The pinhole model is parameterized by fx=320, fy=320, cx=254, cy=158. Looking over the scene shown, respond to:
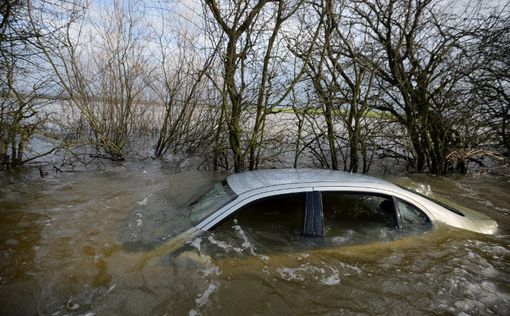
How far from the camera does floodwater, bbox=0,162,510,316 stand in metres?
2.84

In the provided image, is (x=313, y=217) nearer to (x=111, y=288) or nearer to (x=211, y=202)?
(x=211, y=202)

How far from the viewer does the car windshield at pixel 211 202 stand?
139 inches

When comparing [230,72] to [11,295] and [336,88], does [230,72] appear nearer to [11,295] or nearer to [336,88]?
[336,88]

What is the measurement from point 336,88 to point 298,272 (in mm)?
5695

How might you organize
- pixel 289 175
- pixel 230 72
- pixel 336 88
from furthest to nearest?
1. pixel 336 88
2. pixel 230 72
3. pixel 289 175

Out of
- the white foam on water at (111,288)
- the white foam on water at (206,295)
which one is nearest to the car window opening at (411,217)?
the white foam on water at (206,295)

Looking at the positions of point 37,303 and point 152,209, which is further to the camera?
point 152,209

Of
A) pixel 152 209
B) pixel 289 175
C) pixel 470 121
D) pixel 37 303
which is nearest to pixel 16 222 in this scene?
A: pixel 152 209

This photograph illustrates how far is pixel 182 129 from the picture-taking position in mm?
9602

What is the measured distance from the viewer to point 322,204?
348 centimetres

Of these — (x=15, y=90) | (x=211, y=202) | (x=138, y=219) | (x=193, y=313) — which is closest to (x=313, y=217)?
(x=211, y=202)

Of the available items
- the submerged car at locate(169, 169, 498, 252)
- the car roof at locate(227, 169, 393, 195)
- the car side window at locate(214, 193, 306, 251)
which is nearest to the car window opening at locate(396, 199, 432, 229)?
the submerged car at locate(169, 169, 498, 252)

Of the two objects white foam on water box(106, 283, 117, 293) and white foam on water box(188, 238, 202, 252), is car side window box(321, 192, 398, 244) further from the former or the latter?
white foam on water box(106, 283, 117, 293)

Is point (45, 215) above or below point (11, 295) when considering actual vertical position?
above
